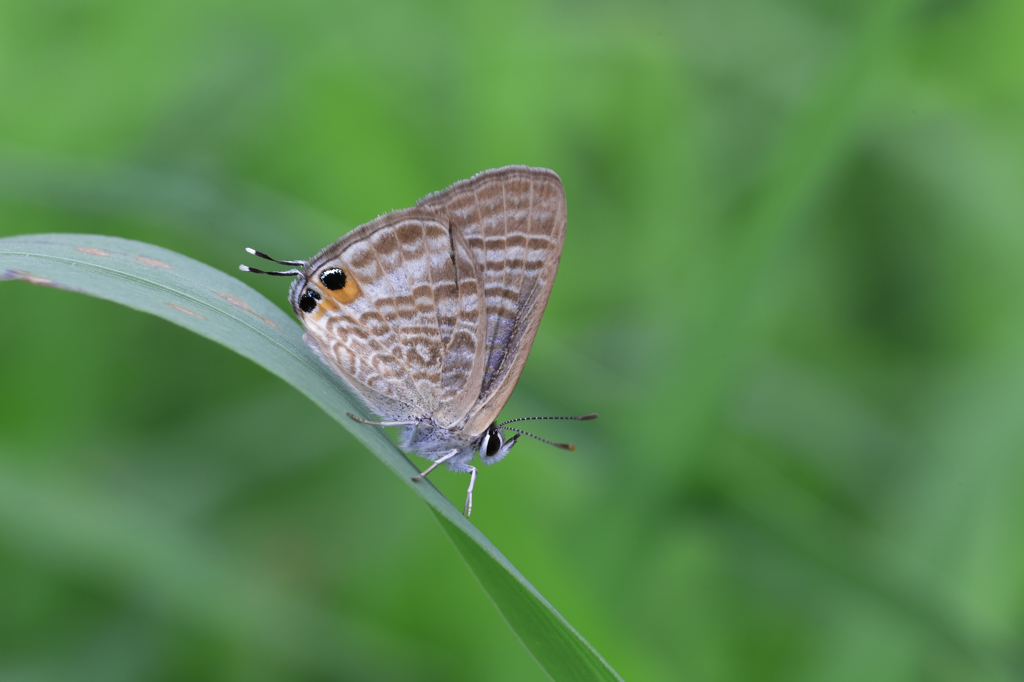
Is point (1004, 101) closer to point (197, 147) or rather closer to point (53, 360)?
point (197, 147)

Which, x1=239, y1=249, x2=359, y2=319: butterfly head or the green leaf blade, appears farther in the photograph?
x1=239, y1=249, x2=359, y2=319: butterfly head

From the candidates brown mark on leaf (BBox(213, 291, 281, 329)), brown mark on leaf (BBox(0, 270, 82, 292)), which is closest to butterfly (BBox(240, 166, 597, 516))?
brown mark on leaf (BBox(213, 291, 281, 329))

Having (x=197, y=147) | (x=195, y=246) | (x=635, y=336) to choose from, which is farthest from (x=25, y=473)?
(x=635, y=336)

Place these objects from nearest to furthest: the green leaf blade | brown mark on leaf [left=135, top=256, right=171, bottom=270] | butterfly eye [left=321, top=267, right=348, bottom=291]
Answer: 1. the green leaf blade
2. brown mark on leaf [left=135, top=256, right=171, bottom=270]
3. butterfly eye [left=321, top=267, right=348, bottom=291]

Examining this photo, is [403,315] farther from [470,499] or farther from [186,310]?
[186,310]

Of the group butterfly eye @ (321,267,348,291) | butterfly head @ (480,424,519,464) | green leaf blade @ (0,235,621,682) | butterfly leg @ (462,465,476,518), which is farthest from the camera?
butterfly head @ (480,424,519,464)

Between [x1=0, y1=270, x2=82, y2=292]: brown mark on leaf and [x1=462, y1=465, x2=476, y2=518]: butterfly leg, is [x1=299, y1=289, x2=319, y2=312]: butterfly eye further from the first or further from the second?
[x1=0, y1=270, x2=82, y2=292]: brown mark on leaf

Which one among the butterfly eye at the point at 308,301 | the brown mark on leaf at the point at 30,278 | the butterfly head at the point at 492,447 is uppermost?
the brown mark on leaf at the point at 30,278

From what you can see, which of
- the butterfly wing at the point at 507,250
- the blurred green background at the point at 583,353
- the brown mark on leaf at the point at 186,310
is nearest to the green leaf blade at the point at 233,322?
the brown mark on leaf at the point at 186,310

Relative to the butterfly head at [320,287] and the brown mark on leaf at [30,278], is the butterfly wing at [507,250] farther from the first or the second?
the brown mark on leaf at [30,278]
